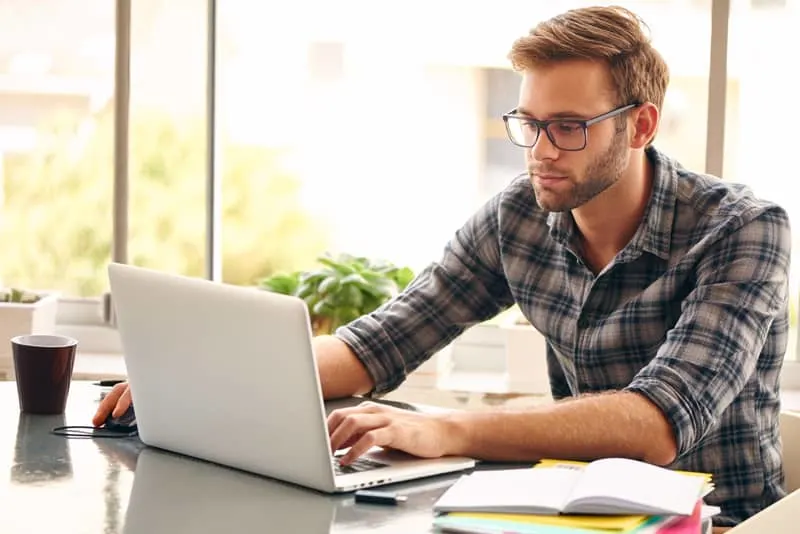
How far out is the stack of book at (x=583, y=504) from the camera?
4.61ft

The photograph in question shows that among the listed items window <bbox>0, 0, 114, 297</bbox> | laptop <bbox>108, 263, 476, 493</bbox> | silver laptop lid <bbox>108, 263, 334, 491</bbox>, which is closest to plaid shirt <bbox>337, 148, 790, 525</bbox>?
laptop <bbox>108, 263, 476, 493</bbox>

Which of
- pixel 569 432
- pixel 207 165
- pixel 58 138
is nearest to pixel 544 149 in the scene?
pixel 569 432

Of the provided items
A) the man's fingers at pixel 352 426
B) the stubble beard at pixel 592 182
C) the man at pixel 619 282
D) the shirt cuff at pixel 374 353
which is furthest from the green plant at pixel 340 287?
the man's fingers at pixel 352 426

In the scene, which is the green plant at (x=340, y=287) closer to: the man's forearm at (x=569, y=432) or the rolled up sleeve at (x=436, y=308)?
the rolled up sleeve at (x=436, y=308)

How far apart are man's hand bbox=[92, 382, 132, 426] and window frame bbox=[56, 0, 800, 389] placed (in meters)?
1.76

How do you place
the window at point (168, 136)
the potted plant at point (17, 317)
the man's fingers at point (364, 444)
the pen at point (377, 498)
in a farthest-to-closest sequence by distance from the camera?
1. the window at point (168, 136)
2. the potted plant at point (17, 317)
3. the man's fingers at point (364, 444)
4. the pen at point (377, 498)

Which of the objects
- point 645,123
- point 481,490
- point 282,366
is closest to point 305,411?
point 282,366

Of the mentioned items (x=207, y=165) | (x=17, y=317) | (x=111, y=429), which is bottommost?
(x=17, y=317)

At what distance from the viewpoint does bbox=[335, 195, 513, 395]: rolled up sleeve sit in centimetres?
225

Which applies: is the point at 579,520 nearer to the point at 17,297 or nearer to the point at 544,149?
the point at 544,149

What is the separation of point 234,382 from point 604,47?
0.96m

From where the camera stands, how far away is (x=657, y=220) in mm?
2178

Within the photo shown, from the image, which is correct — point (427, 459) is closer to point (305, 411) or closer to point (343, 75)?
point (305, 411)

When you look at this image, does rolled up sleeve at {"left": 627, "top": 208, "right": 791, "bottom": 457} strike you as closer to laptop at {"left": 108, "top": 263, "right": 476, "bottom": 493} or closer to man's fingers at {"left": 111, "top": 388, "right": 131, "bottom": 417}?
laptop at {"left": 108, "top": 263, "right": 476, "bottom": 493}
